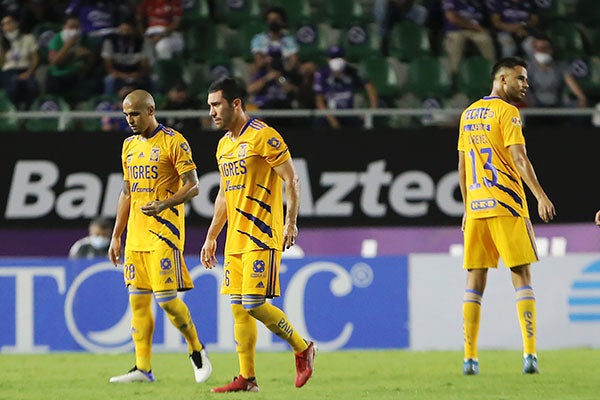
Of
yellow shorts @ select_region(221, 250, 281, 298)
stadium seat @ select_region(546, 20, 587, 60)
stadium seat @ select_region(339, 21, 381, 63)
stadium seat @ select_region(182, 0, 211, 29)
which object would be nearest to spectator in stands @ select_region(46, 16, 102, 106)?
stadium seat @ select_region(182, 0, 211, 29)

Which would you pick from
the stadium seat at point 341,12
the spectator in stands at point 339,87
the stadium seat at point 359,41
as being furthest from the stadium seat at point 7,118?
the stadium seat at point 341,12

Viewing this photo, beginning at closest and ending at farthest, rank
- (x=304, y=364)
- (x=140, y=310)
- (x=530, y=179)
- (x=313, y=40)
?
(x=304, y=364) → (x=530, y=179) → (x=140, y=310) → (x=313, y=40)

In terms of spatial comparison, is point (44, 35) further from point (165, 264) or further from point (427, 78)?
point (165, 264)

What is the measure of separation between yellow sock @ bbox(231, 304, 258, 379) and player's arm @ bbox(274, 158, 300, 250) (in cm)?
66

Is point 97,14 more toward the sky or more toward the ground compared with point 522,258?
more toward the sky

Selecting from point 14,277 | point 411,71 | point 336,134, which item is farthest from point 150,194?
point 411,71

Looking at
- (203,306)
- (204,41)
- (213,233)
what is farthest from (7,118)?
(213,233)

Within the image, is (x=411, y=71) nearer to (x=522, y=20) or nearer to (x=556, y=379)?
(x=522, y=20)

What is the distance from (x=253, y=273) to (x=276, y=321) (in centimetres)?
35

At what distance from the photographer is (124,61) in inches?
A: 637

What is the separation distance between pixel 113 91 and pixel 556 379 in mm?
→ 7826

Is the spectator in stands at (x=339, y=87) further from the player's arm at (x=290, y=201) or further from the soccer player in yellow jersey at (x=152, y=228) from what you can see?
the player's arm at (x=290, y=201)

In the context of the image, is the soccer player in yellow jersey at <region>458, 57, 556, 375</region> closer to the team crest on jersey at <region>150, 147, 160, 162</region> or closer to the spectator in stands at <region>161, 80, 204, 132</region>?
the team crest on jersey at <region>150, 147, 160, 162</region>

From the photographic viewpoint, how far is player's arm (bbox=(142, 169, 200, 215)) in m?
9.26
